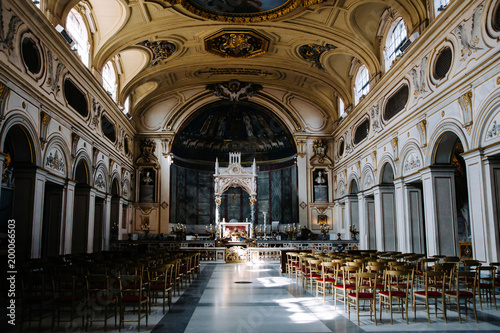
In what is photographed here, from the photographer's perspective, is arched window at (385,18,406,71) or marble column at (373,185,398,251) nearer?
arched window at (385,18,406,71)

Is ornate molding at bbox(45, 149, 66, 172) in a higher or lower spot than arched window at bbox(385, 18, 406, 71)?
lower

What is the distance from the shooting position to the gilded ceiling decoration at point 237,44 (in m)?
21.3

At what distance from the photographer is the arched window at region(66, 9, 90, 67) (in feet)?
57.2

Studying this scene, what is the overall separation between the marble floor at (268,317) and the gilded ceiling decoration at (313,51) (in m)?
14.4

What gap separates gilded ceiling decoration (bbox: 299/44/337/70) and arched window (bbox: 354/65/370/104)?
2343 millimetres

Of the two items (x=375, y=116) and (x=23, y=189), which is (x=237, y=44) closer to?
(x=375, y=116)

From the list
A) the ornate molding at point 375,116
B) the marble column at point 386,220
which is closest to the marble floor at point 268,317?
the marble column at point 386,220

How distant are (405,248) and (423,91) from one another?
637 centimetres

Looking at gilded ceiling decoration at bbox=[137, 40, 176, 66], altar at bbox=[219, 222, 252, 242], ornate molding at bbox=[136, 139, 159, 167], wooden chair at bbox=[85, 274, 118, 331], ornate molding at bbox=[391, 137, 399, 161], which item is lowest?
wooden chair at bbox=[85, 274, 118, 331]

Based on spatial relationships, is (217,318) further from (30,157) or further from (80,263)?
(30,157)

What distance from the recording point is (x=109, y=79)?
909 inches

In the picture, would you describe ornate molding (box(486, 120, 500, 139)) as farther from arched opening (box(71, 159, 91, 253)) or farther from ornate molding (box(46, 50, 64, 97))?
arched opening (box(71, 159, 91, 253))

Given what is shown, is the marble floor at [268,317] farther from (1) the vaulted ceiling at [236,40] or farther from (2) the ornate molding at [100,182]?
(1) the vaulted ceiling at [236,40]

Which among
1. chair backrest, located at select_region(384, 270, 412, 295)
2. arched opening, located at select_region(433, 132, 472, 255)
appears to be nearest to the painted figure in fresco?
arched opening, located at select_region(433, 132, 472, 255)
